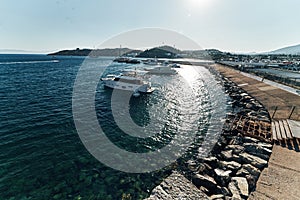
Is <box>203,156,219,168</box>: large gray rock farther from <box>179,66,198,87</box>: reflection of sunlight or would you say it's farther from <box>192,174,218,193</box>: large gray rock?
<box>179,66,198,87</box>: reflection of sunlight

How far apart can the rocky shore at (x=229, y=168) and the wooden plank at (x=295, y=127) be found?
1560mm

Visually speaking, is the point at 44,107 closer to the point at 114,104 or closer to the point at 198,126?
the point at 114,104

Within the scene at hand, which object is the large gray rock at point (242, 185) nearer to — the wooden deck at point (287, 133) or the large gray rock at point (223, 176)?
the large gray rock at point (223, 176)

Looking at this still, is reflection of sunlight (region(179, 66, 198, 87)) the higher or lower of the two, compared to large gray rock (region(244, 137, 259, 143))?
higher

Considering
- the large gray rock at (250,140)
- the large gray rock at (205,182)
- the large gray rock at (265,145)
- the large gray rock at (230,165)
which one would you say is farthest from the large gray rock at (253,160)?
the large gray rock at (205,182)

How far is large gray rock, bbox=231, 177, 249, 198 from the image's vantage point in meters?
7.18

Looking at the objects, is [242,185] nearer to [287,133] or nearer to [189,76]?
[287,133]

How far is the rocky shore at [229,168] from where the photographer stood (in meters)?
7.61

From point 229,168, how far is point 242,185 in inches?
73.2

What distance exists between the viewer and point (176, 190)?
308 inches

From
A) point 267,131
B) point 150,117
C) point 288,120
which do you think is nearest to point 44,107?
point 150,117

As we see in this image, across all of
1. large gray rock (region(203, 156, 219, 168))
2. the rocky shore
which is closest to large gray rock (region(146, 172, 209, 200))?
the rocky shore

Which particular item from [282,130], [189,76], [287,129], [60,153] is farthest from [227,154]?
[189,76]

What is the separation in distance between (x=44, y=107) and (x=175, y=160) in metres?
17.8
